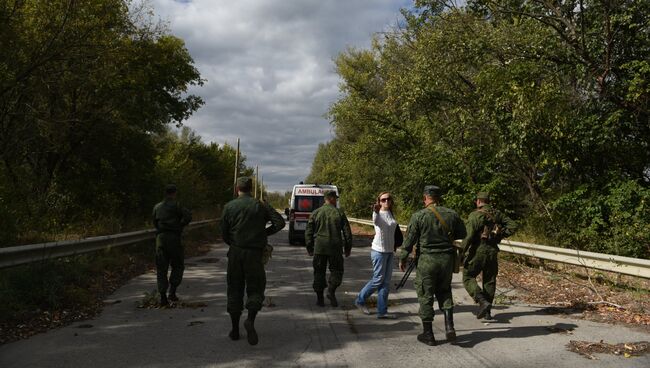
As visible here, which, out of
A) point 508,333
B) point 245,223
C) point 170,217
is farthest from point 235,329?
point 508,333

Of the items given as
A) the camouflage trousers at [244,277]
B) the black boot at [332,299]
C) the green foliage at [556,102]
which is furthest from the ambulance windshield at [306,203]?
the camouflage trousers at [244,277]

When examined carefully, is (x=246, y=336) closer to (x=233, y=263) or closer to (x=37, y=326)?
(x=233, y=263)

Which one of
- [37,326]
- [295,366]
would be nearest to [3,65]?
[37,326]

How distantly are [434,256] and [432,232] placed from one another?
0.28 metres

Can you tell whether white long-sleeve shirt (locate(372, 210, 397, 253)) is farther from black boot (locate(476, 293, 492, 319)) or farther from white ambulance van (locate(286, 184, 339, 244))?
white ambulance van (locate(286, 184, 339, 244))

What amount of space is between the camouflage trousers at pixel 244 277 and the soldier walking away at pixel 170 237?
7.06 ft

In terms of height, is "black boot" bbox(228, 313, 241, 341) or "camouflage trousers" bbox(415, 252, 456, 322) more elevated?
"camouflage trousers" bbox(415, 252, 456, 322)

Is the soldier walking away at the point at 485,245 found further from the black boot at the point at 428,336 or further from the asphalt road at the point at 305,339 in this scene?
the black boot at the point at 428,336

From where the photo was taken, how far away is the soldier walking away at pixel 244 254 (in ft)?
18.1

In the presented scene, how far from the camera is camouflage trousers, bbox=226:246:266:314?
5.52 metres

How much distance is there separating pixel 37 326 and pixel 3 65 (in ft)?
17.1

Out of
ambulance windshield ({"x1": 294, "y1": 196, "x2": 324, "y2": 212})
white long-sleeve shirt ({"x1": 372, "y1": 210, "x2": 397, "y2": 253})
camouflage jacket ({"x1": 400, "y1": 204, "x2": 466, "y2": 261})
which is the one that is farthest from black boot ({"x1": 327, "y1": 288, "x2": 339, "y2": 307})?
ambulance windshield ({"x1": 294, "y1": 196, "x2": 324, "y2": 212})

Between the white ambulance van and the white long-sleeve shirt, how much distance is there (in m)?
Result: 11.6

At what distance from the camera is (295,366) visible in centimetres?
449
